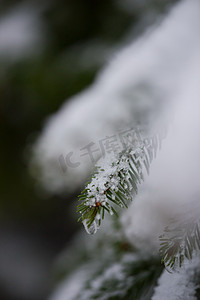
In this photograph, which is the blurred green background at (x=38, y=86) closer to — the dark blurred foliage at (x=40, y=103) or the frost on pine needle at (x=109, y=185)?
the dark blurred foliage at (x=40, y=103)

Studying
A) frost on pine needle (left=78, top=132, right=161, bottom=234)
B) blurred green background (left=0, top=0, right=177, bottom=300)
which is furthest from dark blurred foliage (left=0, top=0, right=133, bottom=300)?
frost on pine needle (left=78, top=132, right=161, bottom=234)

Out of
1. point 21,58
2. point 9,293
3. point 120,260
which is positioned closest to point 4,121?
point 21,58

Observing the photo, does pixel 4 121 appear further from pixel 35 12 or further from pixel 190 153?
pixel 190 153

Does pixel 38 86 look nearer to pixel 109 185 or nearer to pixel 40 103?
pixel 40 103

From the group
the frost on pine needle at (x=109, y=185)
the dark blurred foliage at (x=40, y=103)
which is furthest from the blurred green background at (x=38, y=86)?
the frost on pine needle at (x=109, y=185)

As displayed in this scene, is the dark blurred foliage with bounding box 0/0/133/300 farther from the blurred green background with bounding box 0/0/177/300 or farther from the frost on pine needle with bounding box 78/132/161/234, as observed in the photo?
the frost on pine needle with bounding box 78/132/161/234

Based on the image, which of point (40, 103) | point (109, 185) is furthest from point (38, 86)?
point (109, 185)
